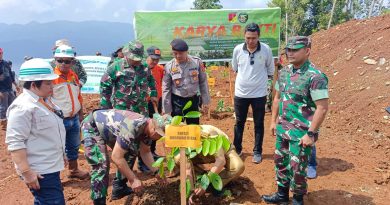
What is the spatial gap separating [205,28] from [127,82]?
162 inches

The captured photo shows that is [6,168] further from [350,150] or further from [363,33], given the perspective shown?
Answer: [363,33]

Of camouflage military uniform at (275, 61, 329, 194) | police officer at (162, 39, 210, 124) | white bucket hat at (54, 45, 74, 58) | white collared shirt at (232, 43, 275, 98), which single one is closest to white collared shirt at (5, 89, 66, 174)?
white bucket hat at (54, 45, 74, 58)

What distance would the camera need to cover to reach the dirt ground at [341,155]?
3602mm

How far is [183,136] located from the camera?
2.36m

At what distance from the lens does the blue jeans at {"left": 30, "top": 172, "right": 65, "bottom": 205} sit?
2453mm

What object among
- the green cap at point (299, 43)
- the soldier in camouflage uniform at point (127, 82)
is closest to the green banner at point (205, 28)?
the soldier in camouflage uniform at point (127, 82)

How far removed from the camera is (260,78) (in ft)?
13.9

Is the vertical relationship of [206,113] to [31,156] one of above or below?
below

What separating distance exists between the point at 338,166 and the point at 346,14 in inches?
1032

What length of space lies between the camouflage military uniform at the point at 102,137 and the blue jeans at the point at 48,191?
54 cm

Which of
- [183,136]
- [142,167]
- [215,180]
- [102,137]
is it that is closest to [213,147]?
[183,136]

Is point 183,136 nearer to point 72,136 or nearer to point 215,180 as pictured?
point 215,180

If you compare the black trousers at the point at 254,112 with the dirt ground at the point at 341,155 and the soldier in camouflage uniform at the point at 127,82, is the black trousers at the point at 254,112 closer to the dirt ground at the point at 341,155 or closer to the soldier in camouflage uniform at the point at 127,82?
the dirt ground at the point at 341,155

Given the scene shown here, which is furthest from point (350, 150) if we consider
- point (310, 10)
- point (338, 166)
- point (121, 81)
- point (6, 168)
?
point (310, 10)
